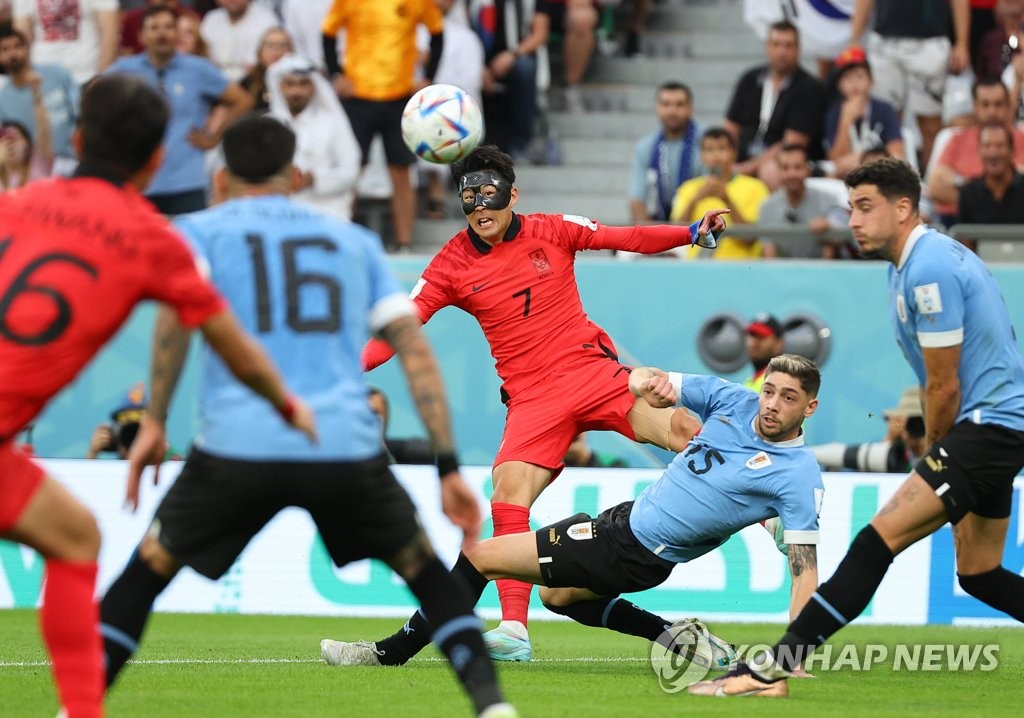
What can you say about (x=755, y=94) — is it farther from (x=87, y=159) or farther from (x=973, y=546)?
(x=87, y=159)

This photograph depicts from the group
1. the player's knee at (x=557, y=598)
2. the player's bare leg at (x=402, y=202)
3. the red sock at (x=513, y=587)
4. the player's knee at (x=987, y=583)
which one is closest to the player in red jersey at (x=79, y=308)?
the player's knee at (x=557, y=598)

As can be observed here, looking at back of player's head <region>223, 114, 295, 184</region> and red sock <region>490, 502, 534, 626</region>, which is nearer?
back of player's head <region>223, 114, 295, 184</region>

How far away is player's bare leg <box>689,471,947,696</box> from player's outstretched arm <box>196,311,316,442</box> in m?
2.77

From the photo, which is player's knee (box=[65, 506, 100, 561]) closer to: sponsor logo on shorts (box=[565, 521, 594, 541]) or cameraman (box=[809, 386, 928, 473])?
sponsor logo on shorts (box=[565, 521, 594, 541])

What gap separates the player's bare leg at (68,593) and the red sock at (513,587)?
12.2ft

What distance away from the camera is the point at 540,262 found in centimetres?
949

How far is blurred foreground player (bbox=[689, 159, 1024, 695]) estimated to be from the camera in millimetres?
7012

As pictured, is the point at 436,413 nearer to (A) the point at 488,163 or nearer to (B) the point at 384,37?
(A) the point at 488,163

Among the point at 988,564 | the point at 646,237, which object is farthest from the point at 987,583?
the point at 646,237

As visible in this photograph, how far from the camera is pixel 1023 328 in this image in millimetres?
13781

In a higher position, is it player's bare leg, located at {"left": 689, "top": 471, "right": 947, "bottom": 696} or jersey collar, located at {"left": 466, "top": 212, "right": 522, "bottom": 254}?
jersey collar, located at {"left": 466, "top": 212, "right": 522, "bottom": 254}

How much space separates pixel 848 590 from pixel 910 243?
154cm

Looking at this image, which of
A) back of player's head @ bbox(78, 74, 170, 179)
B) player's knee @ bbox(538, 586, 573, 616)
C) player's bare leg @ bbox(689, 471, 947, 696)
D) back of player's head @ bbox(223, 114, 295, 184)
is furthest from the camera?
player's knee @ bbox(538, 586, 573, 616)

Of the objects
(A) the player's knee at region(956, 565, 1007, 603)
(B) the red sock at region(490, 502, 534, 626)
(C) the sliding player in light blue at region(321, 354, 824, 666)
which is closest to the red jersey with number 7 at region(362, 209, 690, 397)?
(B) the red sock at region(490, 502, 534, 626)
